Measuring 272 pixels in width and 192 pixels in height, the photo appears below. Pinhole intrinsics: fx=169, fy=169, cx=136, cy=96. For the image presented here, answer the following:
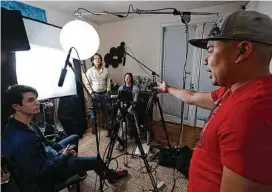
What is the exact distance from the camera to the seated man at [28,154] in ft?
3.57

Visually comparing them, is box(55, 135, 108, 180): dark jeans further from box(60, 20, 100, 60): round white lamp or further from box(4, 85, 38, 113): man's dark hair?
box(60, 20, 100, 60): round white lamp

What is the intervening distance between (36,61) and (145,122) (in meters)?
1.95

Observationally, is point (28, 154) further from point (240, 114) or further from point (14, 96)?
point (240, 114)

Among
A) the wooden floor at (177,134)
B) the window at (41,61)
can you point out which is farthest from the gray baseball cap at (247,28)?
the wooden floor at (177,134)

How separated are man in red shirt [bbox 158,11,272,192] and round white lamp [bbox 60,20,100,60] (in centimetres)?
135

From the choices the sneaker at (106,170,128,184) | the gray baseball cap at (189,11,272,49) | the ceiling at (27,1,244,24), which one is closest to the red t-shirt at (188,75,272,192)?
the gray baseball cap at (189,11,272,49)

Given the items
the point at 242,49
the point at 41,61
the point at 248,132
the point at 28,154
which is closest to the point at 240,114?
the point at 248,132

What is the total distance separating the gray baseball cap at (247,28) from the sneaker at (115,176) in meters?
1.73

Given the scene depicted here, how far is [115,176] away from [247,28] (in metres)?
1.83

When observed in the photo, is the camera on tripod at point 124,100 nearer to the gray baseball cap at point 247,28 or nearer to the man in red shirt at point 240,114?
the man in red shirt at point 240,114

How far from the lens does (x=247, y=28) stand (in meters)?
0.49

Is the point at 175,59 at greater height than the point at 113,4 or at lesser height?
lesser

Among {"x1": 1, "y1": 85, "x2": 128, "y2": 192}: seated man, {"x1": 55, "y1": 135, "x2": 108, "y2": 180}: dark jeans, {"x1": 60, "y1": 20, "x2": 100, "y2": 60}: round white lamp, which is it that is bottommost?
{"x1": 55, "y1": 135, "x2": 108, "y2": 180}: dark jeans

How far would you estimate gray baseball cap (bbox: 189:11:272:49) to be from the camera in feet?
1.56
